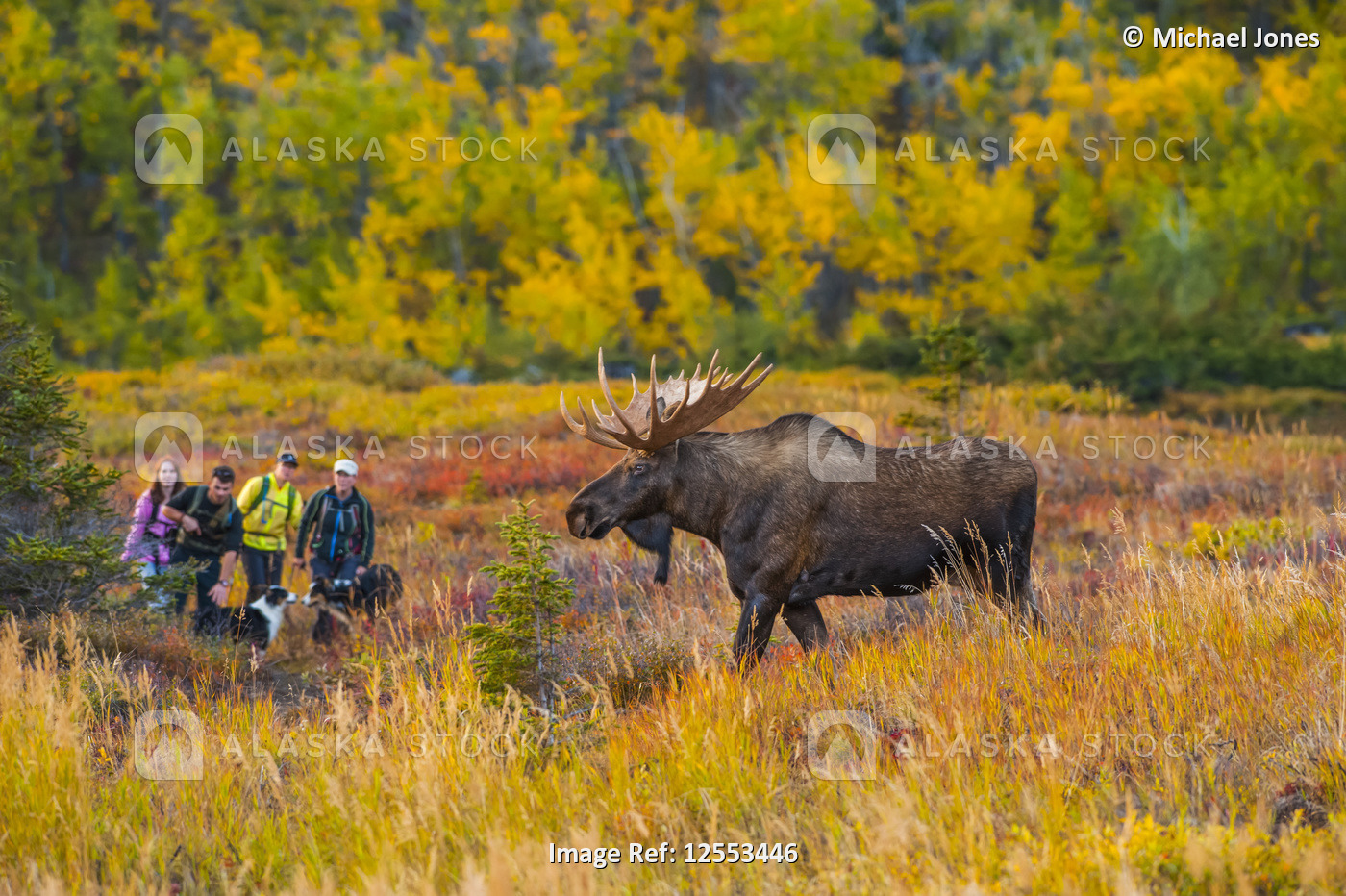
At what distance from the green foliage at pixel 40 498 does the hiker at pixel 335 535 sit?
67.2 inches

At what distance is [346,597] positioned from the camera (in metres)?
8.41

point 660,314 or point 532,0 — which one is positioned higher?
point 532,0

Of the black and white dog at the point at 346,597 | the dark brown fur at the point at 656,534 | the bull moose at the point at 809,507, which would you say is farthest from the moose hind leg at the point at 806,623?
the black and white dog at the point at 346,597

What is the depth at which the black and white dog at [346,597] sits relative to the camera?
8.20 m

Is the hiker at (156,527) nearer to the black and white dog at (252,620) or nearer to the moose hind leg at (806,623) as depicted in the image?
the black and white dog at (252,620)

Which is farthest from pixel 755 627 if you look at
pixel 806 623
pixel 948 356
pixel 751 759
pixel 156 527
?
pixel 948 356

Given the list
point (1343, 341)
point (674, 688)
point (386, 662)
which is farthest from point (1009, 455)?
point (1343, 341)

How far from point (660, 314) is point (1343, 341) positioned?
18675 millimetres

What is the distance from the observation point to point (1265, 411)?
19922 mm

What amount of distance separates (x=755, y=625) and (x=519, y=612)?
122 centimetres

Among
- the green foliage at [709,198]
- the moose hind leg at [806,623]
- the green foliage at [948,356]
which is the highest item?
the green foliage at [709,198]

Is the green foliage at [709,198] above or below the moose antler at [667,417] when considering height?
above

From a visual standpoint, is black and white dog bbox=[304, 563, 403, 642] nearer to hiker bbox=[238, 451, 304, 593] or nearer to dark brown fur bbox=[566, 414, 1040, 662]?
hiker bbox=[238, 451, 304, 593]

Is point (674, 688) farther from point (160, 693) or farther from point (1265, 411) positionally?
point (1265, 411)
